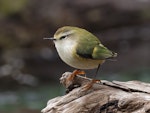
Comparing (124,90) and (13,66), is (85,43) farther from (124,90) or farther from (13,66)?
(13,66)

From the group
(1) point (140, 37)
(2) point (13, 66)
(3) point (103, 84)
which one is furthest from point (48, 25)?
(3) point (103, 84)

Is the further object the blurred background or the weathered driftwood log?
the blurred background

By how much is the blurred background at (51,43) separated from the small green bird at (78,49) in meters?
9.37

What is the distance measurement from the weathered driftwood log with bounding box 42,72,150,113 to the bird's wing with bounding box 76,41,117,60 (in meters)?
0.45

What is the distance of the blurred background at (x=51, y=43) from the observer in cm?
1731

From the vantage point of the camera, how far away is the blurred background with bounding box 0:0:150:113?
17.3 m

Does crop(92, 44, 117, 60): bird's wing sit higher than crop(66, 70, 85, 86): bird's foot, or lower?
lower

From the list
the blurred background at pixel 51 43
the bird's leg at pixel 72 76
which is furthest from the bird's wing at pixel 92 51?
the blurred background at pixel 51 43

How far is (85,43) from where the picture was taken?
6633mm

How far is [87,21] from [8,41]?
10.9ft

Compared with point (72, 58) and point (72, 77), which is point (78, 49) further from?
point (72, 77)

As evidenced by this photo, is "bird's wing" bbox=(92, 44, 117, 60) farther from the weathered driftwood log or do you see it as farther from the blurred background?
the blurred background

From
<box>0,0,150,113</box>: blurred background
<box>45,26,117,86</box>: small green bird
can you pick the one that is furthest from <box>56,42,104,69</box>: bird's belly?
<box>0,0,150,113</box>: blurred background

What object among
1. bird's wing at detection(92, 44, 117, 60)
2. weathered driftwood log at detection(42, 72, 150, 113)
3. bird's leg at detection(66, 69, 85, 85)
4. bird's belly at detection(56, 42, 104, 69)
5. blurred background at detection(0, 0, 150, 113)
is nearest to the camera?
weathered driftwood log at detection(42, 72, 150, 113)
